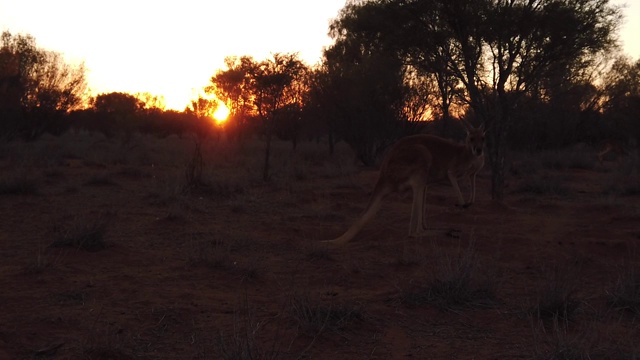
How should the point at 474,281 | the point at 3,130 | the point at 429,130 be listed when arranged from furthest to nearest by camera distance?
the point at 429,130 < the point at 3,130 < the point at 474,281

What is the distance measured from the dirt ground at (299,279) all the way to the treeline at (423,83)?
290 cm

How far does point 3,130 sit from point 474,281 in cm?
2471

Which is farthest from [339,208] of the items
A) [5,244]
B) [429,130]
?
[429,130]

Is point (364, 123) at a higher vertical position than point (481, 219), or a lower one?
higher

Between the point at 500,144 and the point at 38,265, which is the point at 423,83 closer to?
the point at 500,144

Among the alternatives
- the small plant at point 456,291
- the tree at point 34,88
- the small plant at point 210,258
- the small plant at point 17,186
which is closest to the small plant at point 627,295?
the small plant at point 456,291

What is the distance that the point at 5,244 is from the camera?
7.26m

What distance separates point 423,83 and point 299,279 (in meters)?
17.0

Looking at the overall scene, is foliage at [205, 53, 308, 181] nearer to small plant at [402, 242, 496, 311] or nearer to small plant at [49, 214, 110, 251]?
small plant at [49, 214, 110, 251]

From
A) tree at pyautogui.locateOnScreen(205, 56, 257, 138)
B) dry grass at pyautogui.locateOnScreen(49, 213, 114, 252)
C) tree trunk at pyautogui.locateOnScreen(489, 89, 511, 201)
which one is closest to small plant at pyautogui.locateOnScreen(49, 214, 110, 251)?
dry grass at pyautogui.locateOnScreen(49, 213, 114, 252)

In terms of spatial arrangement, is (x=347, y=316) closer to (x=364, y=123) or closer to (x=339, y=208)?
(x=339, y=208)

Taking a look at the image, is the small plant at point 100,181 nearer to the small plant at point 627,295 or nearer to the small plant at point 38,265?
the small plant at point 38,265

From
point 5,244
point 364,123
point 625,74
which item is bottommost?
point 5,244

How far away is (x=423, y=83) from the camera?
859 inches
